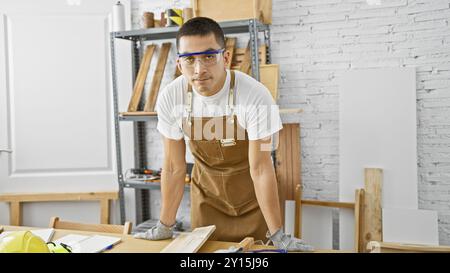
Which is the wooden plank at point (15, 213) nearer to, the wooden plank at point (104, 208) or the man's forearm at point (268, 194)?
the wooden plank at point (104, 208)

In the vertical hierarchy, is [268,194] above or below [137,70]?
below

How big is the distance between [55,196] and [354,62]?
1722mm

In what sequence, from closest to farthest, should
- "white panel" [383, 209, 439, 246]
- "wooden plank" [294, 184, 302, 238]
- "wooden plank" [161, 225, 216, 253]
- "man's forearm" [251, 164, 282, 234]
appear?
"wooden plank" [161, 225, 216, 253], "man's forearm" [251, 164, 282, 234], "white panel" [383, 209, 439, 246], "wooden plank" [294, 184, 302, 238]

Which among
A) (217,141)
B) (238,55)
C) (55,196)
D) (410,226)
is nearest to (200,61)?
(217,141)

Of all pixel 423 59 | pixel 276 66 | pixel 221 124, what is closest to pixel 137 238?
pixel 221 124

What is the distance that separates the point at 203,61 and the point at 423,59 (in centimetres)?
131

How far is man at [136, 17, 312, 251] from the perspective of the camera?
1.18 m

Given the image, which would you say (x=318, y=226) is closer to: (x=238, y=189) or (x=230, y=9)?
(x=238, y=189)

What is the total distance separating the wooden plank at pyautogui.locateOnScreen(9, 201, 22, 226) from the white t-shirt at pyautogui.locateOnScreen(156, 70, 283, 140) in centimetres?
133

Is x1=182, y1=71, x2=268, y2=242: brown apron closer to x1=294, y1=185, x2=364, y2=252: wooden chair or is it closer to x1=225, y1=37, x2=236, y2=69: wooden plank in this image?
x1=294, y1=185, x2=364, y2=252: wooden chair

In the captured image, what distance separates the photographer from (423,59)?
79.0 inches

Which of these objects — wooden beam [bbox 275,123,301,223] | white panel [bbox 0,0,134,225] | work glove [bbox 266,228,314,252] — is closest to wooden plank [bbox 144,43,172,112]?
white panel [bbox 0,0,134,225]

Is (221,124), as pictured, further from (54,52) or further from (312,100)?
(54,52)

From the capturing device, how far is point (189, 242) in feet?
3.67
